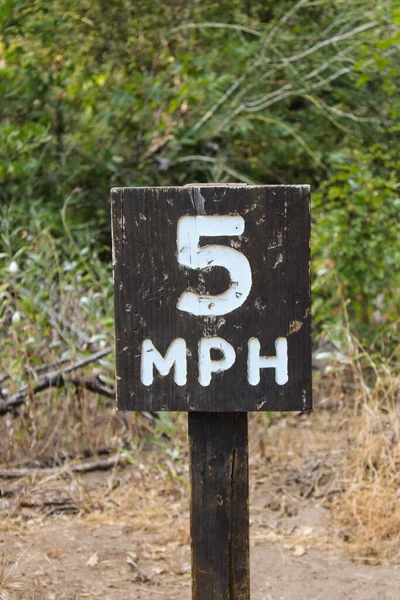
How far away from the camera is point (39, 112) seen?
5422 mm

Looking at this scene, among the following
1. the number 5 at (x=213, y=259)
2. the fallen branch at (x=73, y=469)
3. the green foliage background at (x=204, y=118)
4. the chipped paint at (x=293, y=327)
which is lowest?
the fallen branch at (x=73, y=469)

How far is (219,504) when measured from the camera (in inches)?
76.0

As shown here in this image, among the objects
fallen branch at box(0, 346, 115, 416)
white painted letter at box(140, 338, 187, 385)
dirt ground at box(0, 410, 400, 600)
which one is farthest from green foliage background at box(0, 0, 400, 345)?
white painted letter at box(140, 338, 187, 385)

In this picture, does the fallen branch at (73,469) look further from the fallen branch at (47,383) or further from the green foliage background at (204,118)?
the green foliage background at (204,118)

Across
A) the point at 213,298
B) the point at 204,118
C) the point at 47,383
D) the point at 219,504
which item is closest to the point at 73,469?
the point at 47,383

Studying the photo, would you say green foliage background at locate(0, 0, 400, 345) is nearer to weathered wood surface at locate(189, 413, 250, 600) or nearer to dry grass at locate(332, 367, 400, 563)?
dry grass at locate(332, 367, 400, 563)

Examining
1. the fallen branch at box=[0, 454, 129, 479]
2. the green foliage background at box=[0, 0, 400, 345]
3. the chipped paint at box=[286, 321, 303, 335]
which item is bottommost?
the fallen branch at box=[0, 454, 129, 479]

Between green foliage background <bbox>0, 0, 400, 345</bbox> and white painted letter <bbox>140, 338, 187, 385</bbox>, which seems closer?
white painted letter <bbox>140, 338, 187, 385</bbox>

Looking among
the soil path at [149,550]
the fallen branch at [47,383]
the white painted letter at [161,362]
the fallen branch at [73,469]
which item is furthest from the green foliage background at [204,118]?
the white painted letter at [161,362]

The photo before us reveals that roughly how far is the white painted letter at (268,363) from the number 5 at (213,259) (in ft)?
0.35

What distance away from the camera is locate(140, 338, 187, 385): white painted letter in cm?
179

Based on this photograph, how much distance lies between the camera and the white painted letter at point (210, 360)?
1783 mm

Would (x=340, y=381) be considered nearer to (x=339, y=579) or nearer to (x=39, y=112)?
(x=339, y=579)

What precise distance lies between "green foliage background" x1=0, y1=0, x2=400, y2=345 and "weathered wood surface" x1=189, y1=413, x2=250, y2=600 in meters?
2.19
